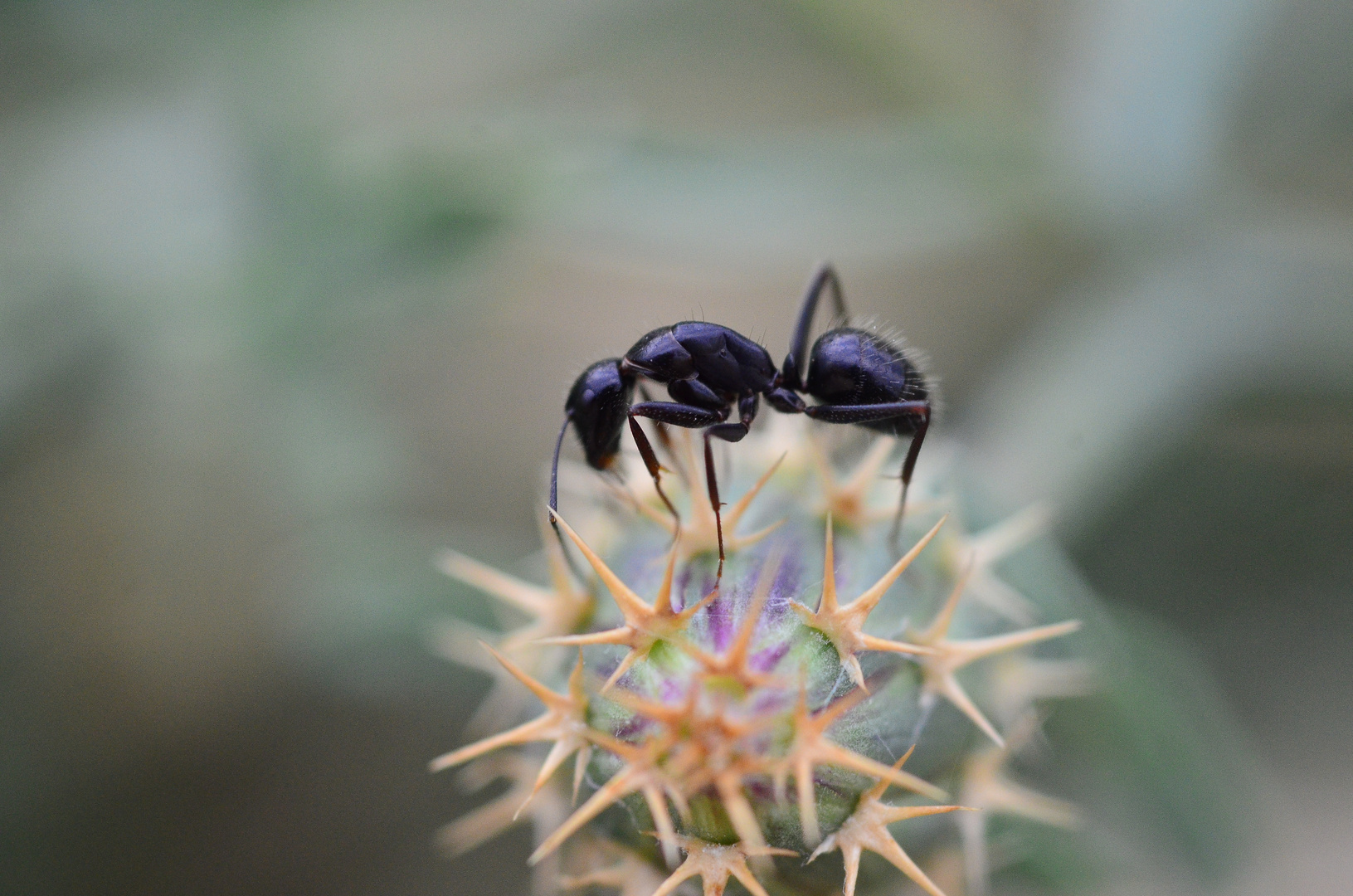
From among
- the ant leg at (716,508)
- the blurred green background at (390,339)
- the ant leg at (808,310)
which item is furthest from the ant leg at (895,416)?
the blurred green background at (390,339)

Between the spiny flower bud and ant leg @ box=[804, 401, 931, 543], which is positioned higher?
ant leg @ box=[804, 401, 931, 543]

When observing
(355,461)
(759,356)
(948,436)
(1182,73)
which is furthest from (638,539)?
(1182,73)

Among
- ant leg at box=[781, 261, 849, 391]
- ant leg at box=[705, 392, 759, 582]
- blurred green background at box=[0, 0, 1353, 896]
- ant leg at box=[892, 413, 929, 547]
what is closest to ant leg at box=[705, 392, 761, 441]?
ant leg at box=[705, 392, 759, 582]

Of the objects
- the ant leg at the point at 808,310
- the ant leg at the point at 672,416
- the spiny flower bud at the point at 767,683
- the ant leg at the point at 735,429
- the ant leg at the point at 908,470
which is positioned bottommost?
the spiny flower bud at the point at 767,683

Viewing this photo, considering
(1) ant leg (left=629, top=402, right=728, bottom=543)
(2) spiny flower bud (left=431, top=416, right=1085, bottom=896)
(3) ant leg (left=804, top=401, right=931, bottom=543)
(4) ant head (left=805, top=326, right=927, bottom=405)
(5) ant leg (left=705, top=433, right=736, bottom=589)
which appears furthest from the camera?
(4) ant head (left=805, top=326, right=927, bottom=405)

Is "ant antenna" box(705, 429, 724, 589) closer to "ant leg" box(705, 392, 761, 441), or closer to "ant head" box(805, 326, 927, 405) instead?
"ant leg" box(705, 392, 761, 441)

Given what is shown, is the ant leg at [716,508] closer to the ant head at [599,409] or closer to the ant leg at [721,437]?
the ant leg at [721,437]

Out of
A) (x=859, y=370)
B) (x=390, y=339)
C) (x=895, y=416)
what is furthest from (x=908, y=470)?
(x=390, y=339)

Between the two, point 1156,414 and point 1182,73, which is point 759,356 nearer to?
point 1156,414

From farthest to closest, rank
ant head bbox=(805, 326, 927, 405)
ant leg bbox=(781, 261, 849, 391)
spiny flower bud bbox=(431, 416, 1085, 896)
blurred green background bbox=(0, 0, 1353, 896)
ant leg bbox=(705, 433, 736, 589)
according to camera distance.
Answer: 1. blurred green background bbox=(0, 0, 1353, 896)
2. ant leg bbox=(781, 261, 849, 391)
3. ant head bbox=(805, 326, 927, 405)
4. ant leg bbox=(705, 433, 736, 589)
5. spiny flower bud bbox=(431, 416, 1085, 896)
